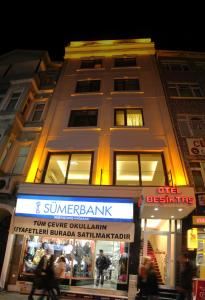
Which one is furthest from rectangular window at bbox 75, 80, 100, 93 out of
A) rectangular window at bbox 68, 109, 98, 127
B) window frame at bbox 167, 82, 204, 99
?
window frame at bbox 167, 82, 204, 99

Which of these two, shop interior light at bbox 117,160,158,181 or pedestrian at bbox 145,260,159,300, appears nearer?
pedestrian at bbox 145,260,159,300

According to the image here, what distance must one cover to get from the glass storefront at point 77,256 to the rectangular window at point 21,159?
375 cm

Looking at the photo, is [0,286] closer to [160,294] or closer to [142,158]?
[160,294]

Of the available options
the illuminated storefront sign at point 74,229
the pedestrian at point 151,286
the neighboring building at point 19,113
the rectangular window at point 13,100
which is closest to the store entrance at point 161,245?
the illuminated storefront sign at point 74,229

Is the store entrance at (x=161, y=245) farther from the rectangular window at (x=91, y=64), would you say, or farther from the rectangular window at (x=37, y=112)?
the rectangular window at (x=91, y=64)

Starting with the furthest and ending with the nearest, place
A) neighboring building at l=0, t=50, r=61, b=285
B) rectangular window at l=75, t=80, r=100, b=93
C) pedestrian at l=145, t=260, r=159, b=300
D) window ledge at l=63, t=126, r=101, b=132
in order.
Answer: rectangular window at l=75, t=80, r=100, b=93, window ledge at l=63, t=126, r=101, b=132, neighboring building at l=0, t=50, r=61, b=285, pedestrian at l=145, t=260, r=159, b=300

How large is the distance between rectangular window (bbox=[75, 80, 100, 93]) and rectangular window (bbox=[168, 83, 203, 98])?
15.9 feet

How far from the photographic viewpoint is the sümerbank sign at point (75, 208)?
12.2 m

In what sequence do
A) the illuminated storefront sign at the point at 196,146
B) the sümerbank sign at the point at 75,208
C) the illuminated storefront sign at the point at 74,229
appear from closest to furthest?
1. the illuminated storefront sign at the point at 74,229
2. the sümerbank sign at the point at 75,208
3. the illuminated storefront sign at the point at 196,146

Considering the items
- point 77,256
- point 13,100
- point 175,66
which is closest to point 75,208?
point 77,256

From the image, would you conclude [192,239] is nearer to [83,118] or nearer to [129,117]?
[129,117]

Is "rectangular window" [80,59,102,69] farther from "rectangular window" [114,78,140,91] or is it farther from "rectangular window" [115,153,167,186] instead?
"rectangular window" [115,153,167,186]

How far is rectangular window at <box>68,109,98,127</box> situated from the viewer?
16.4m

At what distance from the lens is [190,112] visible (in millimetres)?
17047
